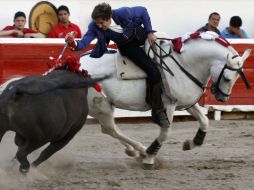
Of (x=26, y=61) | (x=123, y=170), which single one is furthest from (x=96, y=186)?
(x=26, y=61)

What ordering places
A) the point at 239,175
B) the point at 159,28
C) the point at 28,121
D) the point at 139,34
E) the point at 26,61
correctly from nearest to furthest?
1. the point at 28,121
2. the point at 239,175
3. the point at 139,34
4. the point at 26,61
5. the point at 159,28

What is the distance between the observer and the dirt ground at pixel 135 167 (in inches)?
250

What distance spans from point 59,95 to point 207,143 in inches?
138

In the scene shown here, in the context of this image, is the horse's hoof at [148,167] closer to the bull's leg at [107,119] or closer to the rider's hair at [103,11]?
the bull's leg at [107,119]

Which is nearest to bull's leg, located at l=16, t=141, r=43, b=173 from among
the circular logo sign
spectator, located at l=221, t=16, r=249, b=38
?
the circular logo sign

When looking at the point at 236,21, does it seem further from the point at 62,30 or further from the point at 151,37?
the point at 151,37

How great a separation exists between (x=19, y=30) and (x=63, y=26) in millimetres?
685

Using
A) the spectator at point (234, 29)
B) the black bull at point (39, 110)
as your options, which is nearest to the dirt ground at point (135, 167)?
the black bull at point (39, 110)

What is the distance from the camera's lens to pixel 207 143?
9359 millimetres

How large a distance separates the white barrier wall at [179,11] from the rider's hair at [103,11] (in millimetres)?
5046

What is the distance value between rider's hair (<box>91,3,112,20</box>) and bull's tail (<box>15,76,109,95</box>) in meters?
0.76

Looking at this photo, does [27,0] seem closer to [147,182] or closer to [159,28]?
[159,28]

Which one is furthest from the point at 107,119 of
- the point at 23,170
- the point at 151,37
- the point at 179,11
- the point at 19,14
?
the point at 179,11

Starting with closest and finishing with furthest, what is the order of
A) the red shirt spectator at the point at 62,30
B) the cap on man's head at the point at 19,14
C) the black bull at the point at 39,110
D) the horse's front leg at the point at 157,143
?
the black bull at the point at 39,110 < the horse's front leg at the point at 157,143 < the cap on man's head at the point at 19,14 < the red shirt spectator at the point at 62,30
